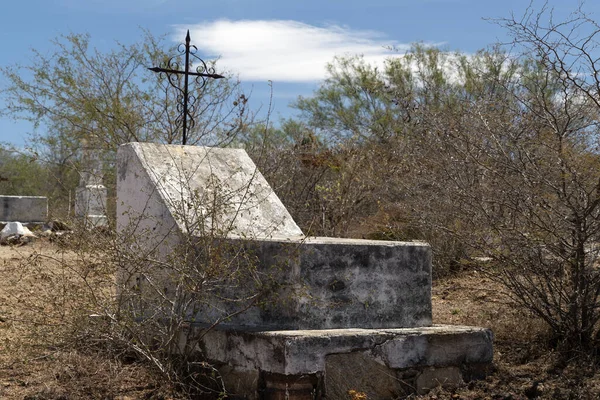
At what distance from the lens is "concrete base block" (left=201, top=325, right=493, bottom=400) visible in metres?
4.20

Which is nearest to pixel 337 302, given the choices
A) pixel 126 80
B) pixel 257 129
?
pixel 126 80

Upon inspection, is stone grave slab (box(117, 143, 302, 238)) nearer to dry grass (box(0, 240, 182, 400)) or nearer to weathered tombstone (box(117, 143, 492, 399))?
weathered tombstone (box(117, 143, 492, 399))

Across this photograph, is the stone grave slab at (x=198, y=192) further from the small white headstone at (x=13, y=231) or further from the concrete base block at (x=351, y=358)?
the small white headstone at (x=13, y=231)

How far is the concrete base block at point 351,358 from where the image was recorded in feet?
13.8

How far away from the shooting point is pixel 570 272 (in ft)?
17.8

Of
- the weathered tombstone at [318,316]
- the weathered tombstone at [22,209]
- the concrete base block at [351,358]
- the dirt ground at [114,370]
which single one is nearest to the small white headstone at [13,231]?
the weathered tombstone at [22,209]

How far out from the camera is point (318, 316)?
14.9 ft

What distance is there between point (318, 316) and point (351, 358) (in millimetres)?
308

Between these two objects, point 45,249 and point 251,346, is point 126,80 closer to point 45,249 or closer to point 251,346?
point 45,249

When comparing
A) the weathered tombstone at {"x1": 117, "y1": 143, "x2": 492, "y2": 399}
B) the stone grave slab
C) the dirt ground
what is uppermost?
the stone grave slab

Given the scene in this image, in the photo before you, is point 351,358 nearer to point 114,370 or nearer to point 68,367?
point 114,370

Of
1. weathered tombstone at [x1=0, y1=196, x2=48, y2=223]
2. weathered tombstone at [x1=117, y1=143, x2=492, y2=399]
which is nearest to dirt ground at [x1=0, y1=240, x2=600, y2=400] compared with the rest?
weathered tombstone at [x1=117, y1=143, x2=492, y2=399]

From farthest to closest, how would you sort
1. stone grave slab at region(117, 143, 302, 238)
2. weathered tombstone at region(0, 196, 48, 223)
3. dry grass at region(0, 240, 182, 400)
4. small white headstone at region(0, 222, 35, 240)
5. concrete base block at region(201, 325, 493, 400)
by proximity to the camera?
weathered tombstone at region(0, 196, 48, 223) → small white headstone at region(0, 222, 35, 240) → stone grave slab at region(117, 143, 302, 238) → dry grass at region(0, 240, 182, 400) → concrete base block at region(201, 325, 493, 400)

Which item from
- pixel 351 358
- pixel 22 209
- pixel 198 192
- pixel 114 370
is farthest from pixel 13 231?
pixel 351 358
